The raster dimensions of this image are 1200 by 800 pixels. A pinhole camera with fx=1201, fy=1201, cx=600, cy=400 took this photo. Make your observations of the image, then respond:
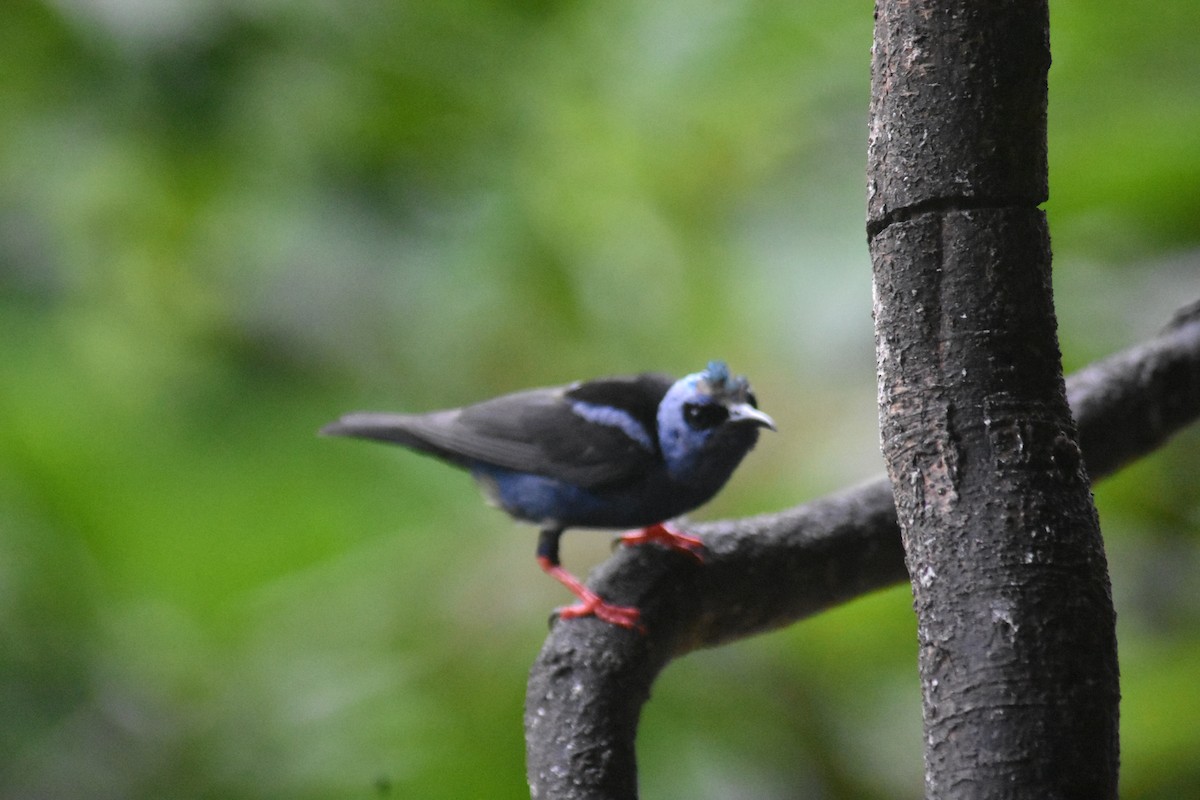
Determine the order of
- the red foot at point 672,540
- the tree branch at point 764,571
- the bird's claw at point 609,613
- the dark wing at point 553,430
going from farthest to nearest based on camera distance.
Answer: the dark wing at point 553,430 < the red foot at point 672,540 < the bird's claw at point 609,613 < the tree branch at point 764,571

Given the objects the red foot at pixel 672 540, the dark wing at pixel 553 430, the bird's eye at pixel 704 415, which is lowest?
the red foot at pixel 672 540

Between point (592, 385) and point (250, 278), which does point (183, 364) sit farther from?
point (592, 385)

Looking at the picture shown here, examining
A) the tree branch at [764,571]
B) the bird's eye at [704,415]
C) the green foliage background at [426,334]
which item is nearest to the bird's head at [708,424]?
the bird's eye at [704,415]

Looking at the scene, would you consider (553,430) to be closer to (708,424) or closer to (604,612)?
(708,424)

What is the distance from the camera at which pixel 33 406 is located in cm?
271

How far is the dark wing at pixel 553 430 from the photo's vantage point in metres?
2.35

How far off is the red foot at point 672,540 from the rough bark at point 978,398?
2.79 ft

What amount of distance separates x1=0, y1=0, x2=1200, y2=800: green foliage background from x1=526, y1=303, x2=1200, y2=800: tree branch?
684mm

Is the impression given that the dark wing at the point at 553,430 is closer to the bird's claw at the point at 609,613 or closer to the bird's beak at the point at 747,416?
the bird's beak at the point at 747,416

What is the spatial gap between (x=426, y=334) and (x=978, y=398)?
2.22 m

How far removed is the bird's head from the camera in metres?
2.24

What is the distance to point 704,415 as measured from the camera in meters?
2.25

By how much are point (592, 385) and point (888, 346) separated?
1453mm

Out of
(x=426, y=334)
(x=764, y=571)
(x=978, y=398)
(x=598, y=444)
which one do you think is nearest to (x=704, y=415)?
(x=598, y=444)
